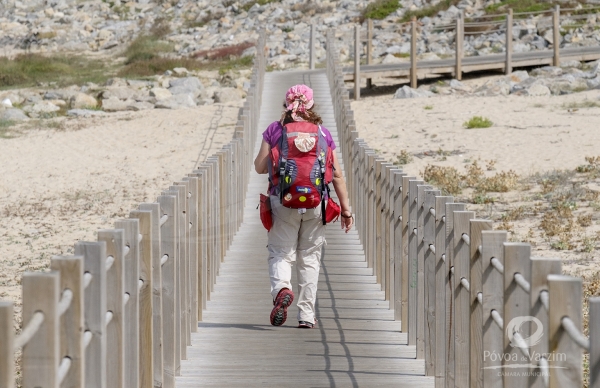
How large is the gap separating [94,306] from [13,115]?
26243 mm

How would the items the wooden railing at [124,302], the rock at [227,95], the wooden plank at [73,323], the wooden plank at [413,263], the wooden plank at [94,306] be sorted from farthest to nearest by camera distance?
the rock at [227,95] < the wooden plank at [413,263] < the wooden plank at [94,306] < the wooden plank at [73,323] < the wooden railing at [124,302]

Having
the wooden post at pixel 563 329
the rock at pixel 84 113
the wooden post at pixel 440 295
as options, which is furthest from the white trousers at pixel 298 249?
the rock at pixel 84 113

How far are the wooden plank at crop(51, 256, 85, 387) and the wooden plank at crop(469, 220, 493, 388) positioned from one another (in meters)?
1.71

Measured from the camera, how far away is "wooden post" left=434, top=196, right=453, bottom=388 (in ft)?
18.1

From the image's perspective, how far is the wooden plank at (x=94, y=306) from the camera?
13.1 feet

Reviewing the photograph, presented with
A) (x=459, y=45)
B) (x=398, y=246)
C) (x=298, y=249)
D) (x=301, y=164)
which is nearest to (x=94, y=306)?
(x=301, y=164)

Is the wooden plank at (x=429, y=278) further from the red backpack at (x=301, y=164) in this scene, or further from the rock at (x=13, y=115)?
the rock at (x=13, y=115)

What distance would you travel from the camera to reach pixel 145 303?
513 cm

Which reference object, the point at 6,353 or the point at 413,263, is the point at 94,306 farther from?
the point at 413,263

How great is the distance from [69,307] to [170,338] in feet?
6.78

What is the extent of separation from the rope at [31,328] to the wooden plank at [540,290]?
1.59 m

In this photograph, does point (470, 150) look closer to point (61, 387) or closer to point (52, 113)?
point (52, 113)

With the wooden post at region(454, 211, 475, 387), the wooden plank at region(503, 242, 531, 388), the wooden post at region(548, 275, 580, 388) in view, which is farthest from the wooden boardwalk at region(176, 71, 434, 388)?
the wooden post at region(548, 275, 580, 388)

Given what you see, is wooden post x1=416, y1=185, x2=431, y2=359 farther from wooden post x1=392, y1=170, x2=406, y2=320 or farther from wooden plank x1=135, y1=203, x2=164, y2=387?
wooden plank x1=135, y1=203, x2=164, y2=387
